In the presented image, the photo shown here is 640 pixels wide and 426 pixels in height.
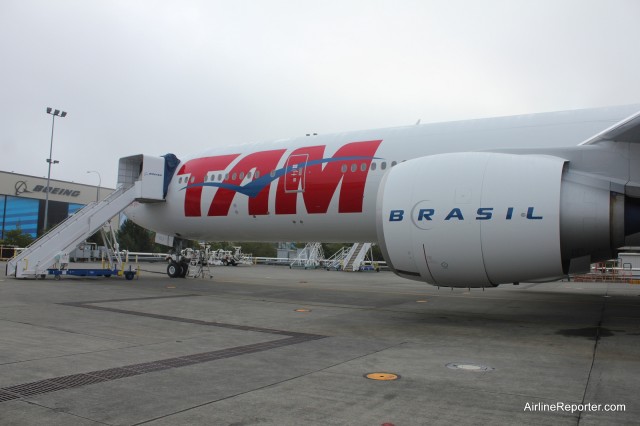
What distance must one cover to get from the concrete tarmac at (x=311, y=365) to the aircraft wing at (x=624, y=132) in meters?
3.25

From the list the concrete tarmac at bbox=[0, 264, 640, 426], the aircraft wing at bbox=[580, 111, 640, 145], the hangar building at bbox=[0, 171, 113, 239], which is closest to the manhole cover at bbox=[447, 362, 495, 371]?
the concrete tarmac at bbox=[0, 264, 640, 426]

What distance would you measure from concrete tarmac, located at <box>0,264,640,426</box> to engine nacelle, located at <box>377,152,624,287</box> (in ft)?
3.65

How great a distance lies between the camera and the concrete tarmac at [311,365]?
158 inches

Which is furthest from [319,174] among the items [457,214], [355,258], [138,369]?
[355,258]

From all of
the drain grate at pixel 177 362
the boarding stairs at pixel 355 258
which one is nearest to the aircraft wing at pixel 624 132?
the drain grate at pixel 177 362

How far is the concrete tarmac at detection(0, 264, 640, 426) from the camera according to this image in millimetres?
4008

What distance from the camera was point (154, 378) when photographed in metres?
5.04

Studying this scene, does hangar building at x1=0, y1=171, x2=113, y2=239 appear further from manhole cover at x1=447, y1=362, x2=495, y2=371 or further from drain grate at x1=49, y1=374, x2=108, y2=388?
manhole cover at x1=447, y1=362, x2=495, y2=371

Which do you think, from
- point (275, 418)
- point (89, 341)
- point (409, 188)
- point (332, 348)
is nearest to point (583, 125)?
point (409, 188)

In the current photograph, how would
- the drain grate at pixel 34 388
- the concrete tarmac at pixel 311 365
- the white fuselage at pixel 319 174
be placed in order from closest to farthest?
the concrete tarmac at pixel 311 365 → the drain grate at pixel 34 388 → the white fuselage at pixel 319 174

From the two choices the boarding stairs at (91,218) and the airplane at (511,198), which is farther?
the boarding stairs at (91,218)

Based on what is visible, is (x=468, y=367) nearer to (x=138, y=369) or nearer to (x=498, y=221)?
(x=498, y=221)

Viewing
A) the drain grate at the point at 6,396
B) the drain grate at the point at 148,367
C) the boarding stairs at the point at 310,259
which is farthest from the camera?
the boarding stairs at the point at 310,259

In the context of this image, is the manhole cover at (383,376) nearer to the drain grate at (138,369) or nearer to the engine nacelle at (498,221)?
the drain grate at (138,369)
